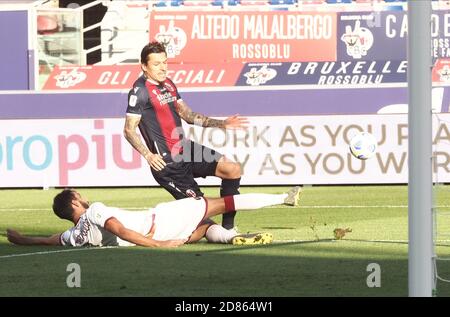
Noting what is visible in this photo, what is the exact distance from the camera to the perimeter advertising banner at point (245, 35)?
3378 cm

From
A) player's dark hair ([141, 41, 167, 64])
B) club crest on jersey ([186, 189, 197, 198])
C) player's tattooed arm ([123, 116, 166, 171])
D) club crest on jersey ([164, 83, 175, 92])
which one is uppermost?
player's dark hair ([141, 41, 167, 64])

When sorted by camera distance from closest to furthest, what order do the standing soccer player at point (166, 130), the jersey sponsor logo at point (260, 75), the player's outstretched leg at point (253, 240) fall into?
the player's outstretched leg at point (253, 240) → the standing soccer player at point (166, 130) → the jersey sponsor logo at point (260, 75)

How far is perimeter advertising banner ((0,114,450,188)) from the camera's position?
A: 23125mm

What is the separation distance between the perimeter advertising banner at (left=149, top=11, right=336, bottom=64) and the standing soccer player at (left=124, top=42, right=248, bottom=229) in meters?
17.8

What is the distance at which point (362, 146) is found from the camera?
18281mm

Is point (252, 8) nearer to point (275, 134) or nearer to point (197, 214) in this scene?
point (275, 134)

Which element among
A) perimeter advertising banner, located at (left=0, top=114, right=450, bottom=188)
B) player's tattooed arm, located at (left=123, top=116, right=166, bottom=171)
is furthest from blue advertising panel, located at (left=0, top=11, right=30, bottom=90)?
player's tattooed arm, located at (left=123, top=116, right=166, bottom=171)

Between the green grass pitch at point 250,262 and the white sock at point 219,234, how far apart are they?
6.7 inches

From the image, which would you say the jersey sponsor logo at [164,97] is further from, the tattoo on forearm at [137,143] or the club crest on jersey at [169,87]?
the tattoo on forearm at [137,143]

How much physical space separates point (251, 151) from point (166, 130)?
7.58 m

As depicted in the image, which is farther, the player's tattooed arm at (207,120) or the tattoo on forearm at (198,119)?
the tattoo on forearm at (198,119)

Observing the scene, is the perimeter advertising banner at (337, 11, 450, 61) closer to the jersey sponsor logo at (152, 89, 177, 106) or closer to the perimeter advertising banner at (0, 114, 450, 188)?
the perimeter advertising banner at (0, 114, 450, 188)

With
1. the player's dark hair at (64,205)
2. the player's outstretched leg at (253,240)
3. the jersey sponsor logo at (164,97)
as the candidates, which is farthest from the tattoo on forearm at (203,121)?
the player's dark hair at (64,205)
